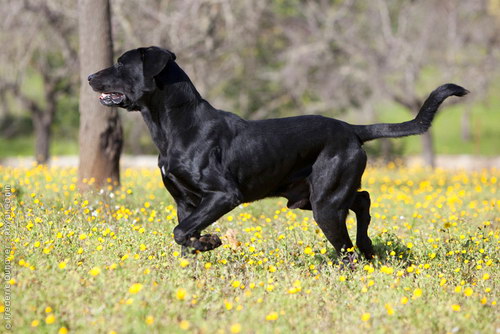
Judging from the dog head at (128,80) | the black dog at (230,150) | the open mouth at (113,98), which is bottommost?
the black dog at (230,150)

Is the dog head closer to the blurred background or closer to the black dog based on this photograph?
the black dog

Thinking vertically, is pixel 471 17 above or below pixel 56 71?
above

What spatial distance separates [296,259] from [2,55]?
12.4m

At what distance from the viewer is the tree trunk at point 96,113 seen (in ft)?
27.3

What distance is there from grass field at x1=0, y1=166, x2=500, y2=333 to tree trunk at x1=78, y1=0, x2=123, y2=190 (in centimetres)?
174

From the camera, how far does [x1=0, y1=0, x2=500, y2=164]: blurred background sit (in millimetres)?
15070

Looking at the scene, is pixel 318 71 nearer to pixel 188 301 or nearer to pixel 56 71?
pixel 56 71

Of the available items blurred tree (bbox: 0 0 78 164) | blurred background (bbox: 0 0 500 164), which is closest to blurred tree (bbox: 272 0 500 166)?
blurred background (bbox: 0 0 500 164)

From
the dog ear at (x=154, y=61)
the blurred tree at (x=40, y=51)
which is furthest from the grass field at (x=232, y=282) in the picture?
the blurred tree at (x=40, y=51)

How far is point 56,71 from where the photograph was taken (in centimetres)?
1786

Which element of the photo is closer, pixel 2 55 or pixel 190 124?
pixel 190 124

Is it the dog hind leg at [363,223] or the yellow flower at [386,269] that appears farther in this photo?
the dog hind leg at [363,223]

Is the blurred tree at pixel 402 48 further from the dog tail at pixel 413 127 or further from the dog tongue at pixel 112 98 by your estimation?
the dog tongue at pixel 112 98

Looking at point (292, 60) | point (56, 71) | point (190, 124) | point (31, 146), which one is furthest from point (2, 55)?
point (31, 146)
